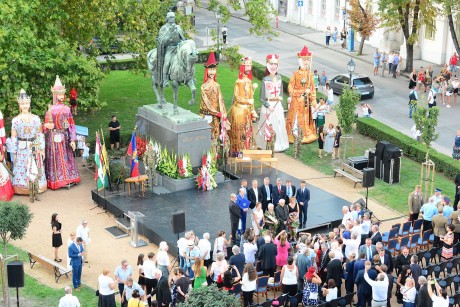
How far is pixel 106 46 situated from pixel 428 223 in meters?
15.2

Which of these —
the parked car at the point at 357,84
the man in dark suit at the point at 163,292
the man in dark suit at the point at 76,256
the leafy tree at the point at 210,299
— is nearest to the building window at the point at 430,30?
the parked car at the point at 357,84

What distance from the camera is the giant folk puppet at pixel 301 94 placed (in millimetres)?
38000

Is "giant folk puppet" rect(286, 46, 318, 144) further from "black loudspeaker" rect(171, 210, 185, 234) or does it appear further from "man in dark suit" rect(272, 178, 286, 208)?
"black loudspeaker" rect(171, 210, 185, 234)

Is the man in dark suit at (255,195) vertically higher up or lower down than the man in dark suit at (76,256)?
higher up

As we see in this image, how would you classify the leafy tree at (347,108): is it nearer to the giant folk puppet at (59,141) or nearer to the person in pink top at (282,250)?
the giant folk puppet at (59,141)

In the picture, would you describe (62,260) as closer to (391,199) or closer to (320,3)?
(391,199)

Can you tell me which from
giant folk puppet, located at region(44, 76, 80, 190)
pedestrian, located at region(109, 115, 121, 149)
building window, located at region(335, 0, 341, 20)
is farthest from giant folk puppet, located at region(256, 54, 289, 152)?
building window, located at region(335, 0, 341, 20)

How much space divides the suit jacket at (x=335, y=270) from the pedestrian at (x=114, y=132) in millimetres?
14423

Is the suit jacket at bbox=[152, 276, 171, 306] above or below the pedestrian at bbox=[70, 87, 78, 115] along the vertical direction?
below

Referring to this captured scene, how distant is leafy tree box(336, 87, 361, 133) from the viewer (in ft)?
117

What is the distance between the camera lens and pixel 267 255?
2559 cm

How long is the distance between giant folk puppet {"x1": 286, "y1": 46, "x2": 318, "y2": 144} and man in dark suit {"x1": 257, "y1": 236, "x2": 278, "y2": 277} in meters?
12.5

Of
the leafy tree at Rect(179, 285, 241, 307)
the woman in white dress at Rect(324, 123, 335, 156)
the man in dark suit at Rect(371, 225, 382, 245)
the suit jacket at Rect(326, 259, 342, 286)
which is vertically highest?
the leafy tree at Rect(179, 285, 241, 307)

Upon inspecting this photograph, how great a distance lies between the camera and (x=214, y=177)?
109 feet
